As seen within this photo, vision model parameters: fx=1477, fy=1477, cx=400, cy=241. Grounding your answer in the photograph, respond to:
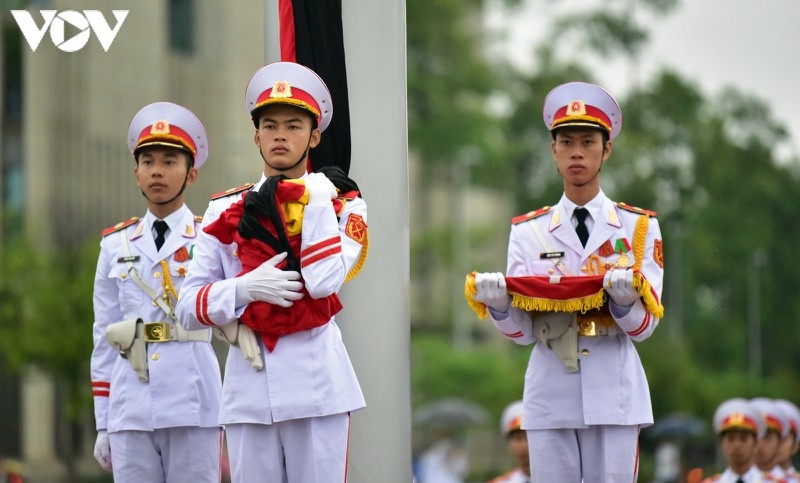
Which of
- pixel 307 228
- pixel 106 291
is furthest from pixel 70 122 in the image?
pixel 307 228

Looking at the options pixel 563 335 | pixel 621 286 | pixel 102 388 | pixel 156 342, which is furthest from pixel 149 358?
pixel 621 286

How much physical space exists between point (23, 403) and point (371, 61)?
2039 centimetres

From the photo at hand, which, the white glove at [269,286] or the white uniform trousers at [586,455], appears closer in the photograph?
the white glove at [269,286]

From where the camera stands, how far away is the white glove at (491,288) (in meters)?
6.52

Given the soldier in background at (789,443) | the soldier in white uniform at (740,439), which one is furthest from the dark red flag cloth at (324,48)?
the soldier in background at (789,443)

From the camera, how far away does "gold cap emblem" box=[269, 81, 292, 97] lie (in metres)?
6.13

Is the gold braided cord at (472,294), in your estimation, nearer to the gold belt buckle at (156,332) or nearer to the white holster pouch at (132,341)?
the gold belt buckle at (156,332)

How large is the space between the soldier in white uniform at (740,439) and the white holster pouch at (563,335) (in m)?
4.17

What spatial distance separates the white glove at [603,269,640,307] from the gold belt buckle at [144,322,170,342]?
2.20 meters

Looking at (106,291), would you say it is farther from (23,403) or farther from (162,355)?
(23,403)

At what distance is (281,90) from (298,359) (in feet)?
3.69

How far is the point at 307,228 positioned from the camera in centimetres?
592

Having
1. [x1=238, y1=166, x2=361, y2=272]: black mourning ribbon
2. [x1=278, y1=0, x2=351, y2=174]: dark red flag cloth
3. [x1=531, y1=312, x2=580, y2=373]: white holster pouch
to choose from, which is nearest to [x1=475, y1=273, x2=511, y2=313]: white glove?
[x1=531, y1=312, x2=580, y2=373]: white holster pouch

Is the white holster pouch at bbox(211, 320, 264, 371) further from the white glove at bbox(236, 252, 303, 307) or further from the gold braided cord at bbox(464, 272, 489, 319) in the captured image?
the gold braided cord at bbox(464, 272, 489, 319)
